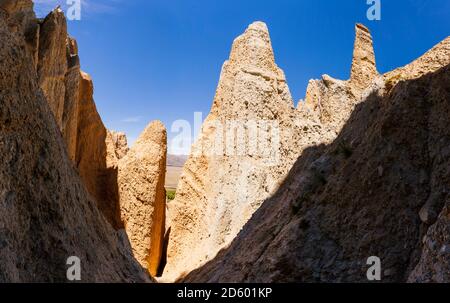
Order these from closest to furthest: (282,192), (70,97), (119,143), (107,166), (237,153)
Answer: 1. (282,192)
2. (70,97)
3. (237,153)
4. (107,166)
5. (119,143)

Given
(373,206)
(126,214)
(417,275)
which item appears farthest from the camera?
(126,214)

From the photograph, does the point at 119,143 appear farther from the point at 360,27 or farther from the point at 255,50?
the point at 360,27

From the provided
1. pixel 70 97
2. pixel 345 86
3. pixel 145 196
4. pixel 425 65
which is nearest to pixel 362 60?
pixel 345 86

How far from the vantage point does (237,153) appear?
18.6m

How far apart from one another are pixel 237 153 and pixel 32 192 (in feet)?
39.9

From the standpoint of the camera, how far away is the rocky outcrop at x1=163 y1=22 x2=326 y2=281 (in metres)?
17.5

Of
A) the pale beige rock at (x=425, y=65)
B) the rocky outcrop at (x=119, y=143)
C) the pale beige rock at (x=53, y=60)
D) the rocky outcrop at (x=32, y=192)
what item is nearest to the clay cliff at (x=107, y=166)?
the pale beige rock at (x=53, y=60)

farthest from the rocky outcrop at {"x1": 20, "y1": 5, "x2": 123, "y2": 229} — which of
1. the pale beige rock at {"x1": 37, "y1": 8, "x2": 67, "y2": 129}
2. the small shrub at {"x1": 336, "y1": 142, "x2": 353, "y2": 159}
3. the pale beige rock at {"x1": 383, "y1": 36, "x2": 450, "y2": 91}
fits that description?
the pale beige rock at {"x1": 383, "y1": 36, "x2": 450, "y2": 91}

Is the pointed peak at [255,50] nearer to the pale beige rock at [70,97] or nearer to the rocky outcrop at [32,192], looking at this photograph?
the pale beige rock at [70,97]

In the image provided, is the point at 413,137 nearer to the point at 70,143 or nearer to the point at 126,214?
the point at 70,143

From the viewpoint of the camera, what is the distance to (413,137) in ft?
27.3

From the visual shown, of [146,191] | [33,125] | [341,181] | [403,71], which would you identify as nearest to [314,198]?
[341,181]

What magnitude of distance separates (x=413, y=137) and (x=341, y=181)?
5.55ft

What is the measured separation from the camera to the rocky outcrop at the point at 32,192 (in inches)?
248
